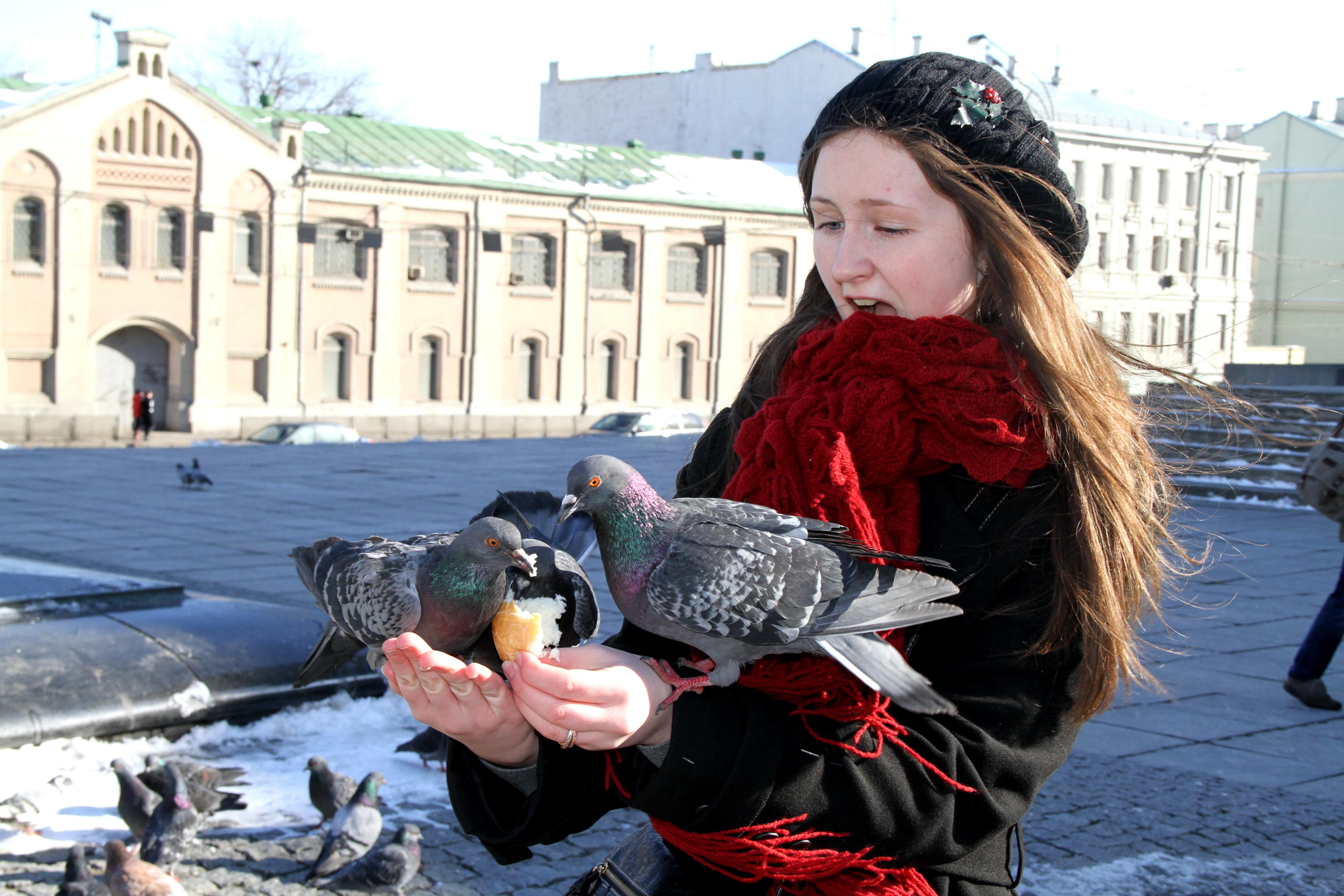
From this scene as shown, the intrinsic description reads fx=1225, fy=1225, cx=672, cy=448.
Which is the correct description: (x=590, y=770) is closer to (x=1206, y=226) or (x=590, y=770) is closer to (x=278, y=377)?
(x=278, y=377)

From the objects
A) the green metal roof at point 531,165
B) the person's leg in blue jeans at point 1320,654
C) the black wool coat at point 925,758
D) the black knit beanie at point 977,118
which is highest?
the green metal roof at point 531,165

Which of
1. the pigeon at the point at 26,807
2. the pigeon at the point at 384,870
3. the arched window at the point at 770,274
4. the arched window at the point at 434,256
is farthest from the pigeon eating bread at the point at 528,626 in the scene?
the arched window at the point at 770,274

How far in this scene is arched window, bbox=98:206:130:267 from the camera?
31328 mm

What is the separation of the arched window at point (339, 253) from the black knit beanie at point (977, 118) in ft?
109

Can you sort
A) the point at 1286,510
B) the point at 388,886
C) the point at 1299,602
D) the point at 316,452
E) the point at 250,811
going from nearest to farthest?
the point at 388,886
the point at 250,811
the point at 1299,602
the point at 1286,510
the point at 316,452

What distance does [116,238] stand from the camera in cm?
3159

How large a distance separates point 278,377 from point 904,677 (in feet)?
111

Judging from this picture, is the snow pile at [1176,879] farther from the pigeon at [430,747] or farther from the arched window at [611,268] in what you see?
the arched window at [611,268]

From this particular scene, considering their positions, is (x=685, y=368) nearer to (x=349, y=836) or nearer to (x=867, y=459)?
(x=349, y=836)

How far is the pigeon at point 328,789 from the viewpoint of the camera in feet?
14.3

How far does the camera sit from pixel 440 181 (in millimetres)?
34719

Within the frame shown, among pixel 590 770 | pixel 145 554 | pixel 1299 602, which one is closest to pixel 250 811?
pixel 590 770

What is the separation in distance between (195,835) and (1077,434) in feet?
12.1

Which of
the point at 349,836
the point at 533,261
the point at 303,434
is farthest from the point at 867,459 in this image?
the point at 533,261
